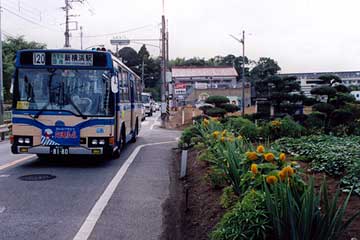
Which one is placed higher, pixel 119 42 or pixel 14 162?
pixel 119 42

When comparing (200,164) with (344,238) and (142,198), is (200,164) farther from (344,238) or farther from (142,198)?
(344,238)

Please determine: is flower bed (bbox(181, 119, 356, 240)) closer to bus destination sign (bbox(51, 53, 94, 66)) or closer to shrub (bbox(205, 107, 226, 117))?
bus destination sign (bbox(51, 53, 94, 66))

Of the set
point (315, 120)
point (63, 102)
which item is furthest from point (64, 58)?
point (315, 120)

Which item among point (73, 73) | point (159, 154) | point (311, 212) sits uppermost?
point (73, 73)

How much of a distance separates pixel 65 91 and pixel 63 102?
0.30 meters

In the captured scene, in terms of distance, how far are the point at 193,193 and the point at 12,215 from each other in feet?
10.3

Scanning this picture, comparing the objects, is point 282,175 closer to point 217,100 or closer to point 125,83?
point 125,83

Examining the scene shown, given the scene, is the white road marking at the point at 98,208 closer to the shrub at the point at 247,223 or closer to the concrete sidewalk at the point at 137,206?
the concrete sidewalk at the point at 137,206

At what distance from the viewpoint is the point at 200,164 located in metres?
10.4

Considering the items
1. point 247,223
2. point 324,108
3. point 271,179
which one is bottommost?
point 247,223

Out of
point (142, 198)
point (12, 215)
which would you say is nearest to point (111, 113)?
point (142, 198)

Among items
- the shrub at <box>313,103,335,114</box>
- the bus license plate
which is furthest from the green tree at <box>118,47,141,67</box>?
the bus license plate

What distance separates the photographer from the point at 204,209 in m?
6.48

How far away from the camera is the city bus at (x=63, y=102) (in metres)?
10.8
